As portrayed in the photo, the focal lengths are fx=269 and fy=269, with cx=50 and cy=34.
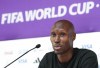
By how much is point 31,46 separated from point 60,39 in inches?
31.3

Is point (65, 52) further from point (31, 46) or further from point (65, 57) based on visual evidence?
point (31, 46)

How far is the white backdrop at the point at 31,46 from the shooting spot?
96.2 inches

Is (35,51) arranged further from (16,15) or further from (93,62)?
(93,62)

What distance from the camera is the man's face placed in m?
2.00

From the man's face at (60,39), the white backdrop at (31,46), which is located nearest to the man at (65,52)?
the man's face at (60,39)

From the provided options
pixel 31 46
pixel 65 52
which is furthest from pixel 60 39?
pixel 31 46

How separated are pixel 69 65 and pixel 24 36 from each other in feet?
3.16

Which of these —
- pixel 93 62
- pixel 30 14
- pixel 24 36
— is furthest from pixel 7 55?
pixel 93 62

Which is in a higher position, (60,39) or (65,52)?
(60,39)

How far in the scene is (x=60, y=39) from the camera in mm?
2012

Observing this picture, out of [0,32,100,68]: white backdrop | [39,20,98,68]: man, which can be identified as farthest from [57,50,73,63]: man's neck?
[0,32,100,68]: white backdrop

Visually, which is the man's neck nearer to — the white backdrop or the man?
the man

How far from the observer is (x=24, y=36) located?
284 cm

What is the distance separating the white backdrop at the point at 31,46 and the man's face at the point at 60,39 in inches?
16.6
